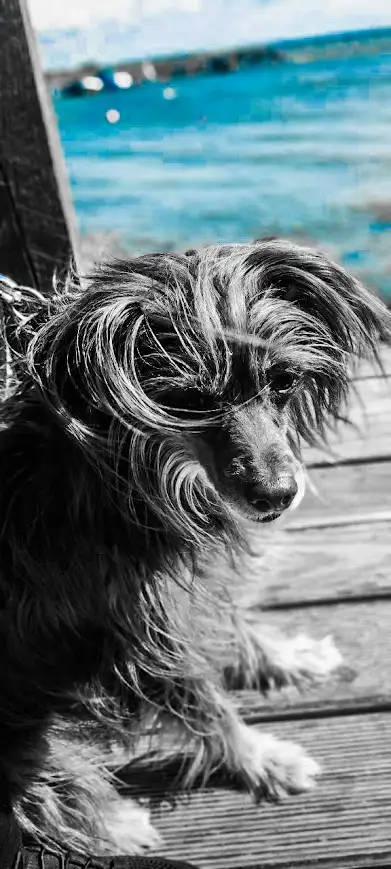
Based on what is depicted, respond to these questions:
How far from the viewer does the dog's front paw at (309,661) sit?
1.91 m

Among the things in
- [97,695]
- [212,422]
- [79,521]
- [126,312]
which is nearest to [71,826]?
[97,695]

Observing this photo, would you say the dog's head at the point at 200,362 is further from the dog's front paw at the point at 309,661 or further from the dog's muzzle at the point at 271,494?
the dog's front paw at the point at 309,661

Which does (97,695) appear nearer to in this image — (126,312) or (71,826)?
(71,826)

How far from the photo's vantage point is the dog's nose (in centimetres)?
140

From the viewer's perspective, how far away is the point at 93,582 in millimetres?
1555

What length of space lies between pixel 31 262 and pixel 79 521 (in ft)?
3.38

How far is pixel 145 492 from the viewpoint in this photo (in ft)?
4.61

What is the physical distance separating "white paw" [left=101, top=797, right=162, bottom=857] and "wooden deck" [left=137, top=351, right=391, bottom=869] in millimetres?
34

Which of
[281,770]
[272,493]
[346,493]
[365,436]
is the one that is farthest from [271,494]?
[365,436]

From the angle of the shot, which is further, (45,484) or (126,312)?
(45,484)

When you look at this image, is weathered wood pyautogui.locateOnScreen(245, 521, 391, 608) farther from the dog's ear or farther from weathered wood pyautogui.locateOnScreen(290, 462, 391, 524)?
the dog's ear

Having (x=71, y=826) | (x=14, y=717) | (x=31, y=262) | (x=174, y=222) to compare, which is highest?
(x=174, y=222)

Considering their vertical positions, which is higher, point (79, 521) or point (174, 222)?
point (174, 222)

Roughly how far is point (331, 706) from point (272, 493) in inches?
28.9
